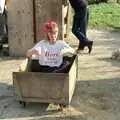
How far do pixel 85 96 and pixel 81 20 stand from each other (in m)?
2.89

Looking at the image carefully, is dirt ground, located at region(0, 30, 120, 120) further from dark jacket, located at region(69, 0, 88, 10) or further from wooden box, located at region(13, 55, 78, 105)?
dark jacket, located at region(69, 0, 88, 10)

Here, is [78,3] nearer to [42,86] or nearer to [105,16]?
[42,86]

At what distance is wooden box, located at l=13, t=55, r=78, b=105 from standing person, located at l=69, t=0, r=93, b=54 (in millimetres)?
3182

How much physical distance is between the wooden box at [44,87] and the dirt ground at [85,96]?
18 centimetres

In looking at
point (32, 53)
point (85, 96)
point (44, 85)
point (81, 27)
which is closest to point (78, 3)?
point (81, 27)

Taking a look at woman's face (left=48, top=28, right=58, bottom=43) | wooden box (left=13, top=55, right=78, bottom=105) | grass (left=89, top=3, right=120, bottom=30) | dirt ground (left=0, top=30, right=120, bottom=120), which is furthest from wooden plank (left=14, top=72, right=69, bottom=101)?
grass (left=89, top=3, right=120, bottom=30)

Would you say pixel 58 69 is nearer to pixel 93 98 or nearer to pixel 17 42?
pixel 93 98

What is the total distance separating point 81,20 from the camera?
351 inches

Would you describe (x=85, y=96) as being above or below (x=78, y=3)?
below

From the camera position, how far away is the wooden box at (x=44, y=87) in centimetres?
555

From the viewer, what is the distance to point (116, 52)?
8305mm

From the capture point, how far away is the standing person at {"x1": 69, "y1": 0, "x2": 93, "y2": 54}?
8711mm

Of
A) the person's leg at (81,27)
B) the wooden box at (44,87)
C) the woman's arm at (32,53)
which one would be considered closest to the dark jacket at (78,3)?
the person's leg at (81,27)

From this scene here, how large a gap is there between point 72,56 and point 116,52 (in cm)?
209
